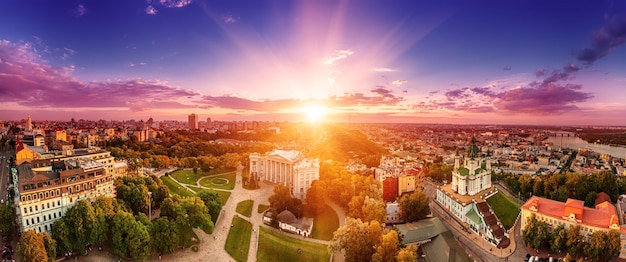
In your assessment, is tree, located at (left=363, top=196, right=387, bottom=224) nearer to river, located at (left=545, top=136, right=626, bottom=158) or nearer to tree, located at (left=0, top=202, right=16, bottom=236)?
tree, located at (left=0, top=202, right=16, bottom=236)

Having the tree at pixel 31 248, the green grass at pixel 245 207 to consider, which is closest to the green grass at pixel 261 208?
the green grass at pixel 245 207

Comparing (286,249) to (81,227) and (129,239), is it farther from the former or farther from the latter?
(81,227)

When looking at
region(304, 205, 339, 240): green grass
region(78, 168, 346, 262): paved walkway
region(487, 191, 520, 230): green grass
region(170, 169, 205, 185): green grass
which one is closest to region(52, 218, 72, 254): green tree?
region(78, 168, 346, 262): paved walkway

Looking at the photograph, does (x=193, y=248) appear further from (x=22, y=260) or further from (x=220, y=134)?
(x=220, y=134)

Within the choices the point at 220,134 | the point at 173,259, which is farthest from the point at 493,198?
the point at 220,134

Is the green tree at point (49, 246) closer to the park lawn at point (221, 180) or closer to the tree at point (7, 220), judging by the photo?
the tree at point (7, 220)

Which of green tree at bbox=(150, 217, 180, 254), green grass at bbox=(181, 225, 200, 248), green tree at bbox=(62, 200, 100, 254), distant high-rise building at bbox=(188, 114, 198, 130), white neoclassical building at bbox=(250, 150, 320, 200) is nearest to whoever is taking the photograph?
green tree at bbox=(62, 200, 100, 254)

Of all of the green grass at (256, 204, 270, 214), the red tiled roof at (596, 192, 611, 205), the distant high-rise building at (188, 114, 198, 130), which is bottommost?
the green grass at (256, 204, 270, 214)
